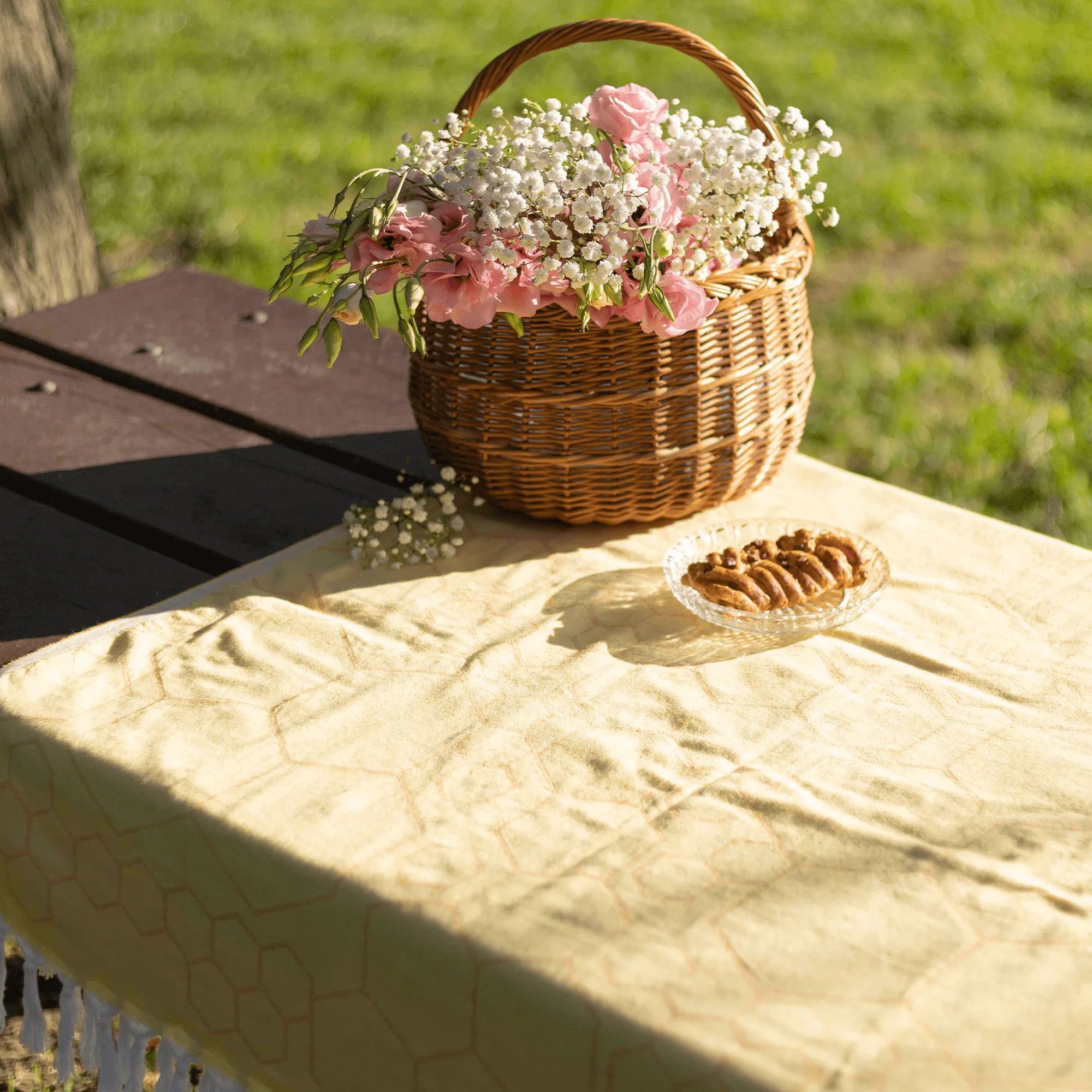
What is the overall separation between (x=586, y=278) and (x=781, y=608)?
0.42m

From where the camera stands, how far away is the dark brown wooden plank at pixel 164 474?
1805 mm

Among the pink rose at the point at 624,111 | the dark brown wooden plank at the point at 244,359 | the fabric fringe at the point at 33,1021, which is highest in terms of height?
the pink rose at the point at 624,111

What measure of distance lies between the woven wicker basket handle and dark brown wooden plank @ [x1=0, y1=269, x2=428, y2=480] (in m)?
0.58

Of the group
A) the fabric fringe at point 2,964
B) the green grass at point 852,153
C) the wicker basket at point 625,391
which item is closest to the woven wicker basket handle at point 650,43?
the wicker basket at point 625,391

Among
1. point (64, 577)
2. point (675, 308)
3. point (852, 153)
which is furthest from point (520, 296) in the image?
point (852, 153)

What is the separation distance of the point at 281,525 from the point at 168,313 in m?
0.84

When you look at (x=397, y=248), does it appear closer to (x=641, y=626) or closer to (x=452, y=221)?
(x=452, y=221)

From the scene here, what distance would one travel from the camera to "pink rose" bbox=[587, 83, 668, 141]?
1.47 metres

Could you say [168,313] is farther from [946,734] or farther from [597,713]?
[946,734]

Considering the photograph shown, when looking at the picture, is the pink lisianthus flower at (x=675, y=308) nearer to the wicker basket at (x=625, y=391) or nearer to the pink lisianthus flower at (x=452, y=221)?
the wicker basket at (x=625, y=391)

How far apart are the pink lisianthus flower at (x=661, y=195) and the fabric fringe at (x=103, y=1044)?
3.14 feet

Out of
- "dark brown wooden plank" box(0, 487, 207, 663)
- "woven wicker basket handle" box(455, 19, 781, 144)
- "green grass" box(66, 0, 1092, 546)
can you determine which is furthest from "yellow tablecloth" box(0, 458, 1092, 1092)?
"green grass" box(66, 0, 1092, 546)

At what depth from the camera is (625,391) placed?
63.1 inches

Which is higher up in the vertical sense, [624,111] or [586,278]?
[624,111]
